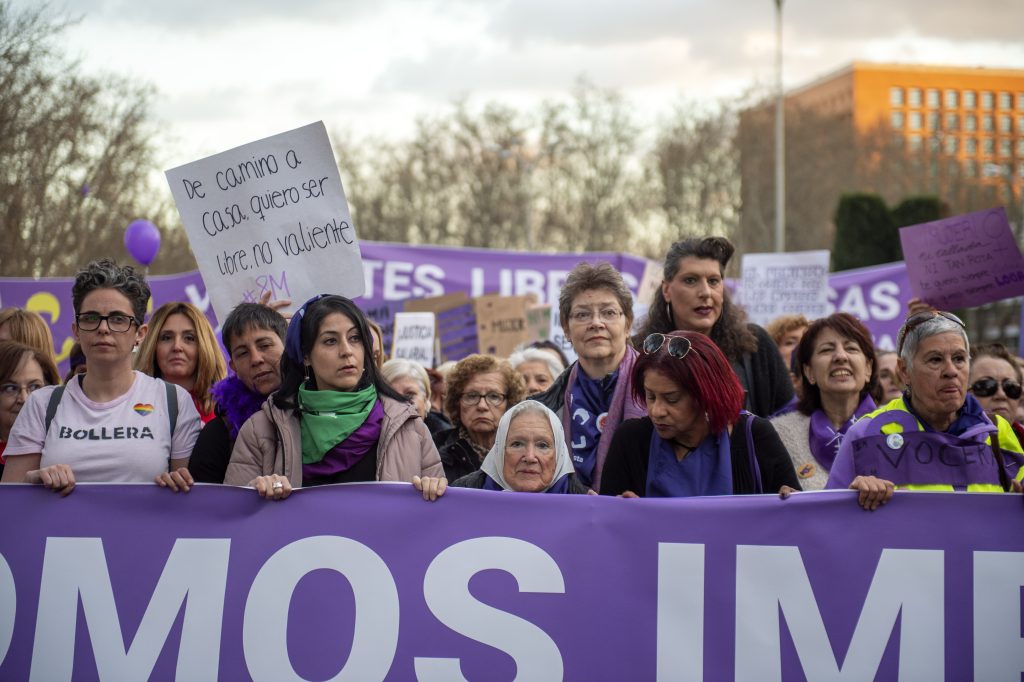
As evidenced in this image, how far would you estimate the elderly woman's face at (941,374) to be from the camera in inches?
151

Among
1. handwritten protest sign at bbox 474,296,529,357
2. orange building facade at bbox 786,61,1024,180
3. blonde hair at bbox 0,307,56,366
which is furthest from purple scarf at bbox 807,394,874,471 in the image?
orange building facade at bbox 786,61,1024,180

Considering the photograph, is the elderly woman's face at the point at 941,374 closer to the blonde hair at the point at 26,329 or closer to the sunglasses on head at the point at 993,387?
the sunglasses on head at the point at 993,387

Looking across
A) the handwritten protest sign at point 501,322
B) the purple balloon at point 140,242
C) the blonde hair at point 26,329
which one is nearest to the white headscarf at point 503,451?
the blonde hair at point 26,329

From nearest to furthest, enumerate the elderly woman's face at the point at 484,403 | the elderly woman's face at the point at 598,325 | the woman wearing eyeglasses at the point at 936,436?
the woman wearing eyeglasses at the point at 936,436, the elderly woman's face at the point at 598,325, the elderly woman's face at the point at 484,403

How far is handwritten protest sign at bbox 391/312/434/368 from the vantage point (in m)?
8.88

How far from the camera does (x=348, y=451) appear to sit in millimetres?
3898

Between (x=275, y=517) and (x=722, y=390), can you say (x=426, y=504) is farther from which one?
(x=722, y=390)

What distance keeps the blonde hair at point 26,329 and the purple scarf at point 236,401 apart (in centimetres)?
157

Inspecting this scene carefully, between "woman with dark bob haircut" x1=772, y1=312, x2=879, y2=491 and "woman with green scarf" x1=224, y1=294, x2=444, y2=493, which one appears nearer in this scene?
"woman with green scarf" x1=224, y1=294, x2=444, y2=493

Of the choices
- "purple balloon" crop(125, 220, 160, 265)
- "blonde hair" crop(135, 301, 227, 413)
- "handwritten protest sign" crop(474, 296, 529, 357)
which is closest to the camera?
"blonde hair" crop(135, 301, 227, 413)

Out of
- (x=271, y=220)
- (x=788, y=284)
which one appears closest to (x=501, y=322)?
(x=788, y=284)

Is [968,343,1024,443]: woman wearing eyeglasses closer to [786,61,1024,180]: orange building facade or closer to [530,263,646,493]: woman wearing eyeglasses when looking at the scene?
[530,263,646,493]: woman wearing eyeglasses

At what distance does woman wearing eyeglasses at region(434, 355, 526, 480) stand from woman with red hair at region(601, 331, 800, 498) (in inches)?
63.7

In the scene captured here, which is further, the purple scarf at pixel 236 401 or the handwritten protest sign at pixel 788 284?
the handwritten protest sign at pixel 788 284
